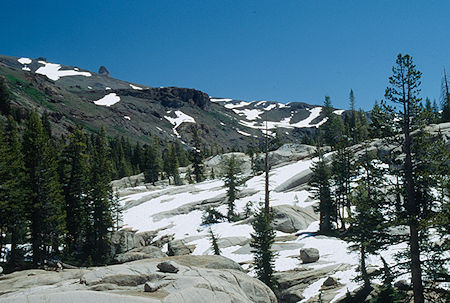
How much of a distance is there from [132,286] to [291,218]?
25.9m

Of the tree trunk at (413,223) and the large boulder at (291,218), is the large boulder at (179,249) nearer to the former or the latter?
the large boulder at (291,218)

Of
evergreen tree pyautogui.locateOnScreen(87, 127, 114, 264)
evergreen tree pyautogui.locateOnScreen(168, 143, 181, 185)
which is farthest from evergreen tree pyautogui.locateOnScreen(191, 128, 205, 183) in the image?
evergreen tree pyautogui.locateOnScreen(87, 127, 114, 264)

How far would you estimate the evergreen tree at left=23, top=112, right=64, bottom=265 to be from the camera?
24406mm

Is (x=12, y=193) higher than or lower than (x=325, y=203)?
higher

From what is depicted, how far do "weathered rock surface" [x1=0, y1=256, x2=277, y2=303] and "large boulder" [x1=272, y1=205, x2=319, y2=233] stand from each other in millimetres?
20610

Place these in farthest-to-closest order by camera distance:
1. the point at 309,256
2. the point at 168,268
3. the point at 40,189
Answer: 1. the point at 40,189
2. the point at 309,256
3. the point at 168,268

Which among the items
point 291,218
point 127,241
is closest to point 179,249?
point 127,241

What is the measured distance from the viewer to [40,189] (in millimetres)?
24609

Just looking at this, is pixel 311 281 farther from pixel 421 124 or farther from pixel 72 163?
pixel 72 163

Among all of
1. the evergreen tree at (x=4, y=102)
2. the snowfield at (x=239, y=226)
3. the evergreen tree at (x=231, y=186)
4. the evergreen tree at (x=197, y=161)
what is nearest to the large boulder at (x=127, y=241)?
the snowfield at (x=239, y=226)

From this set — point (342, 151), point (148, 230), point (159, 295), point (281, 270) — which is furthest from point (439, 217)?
point (148, 230)

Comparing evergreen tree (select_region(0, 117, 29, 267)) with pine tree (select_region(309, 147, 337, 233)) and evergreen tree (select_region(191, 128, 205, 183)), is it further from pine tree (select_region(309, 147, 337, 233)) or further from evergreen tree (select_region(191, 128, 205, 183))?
evergreen tree (select_region(191, 128, 205, 183))

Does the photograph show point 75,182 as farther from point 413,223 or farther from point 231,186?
point 413,223

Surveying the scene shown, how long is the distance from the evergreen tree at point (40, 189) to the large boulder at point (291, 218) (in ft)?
68.1
